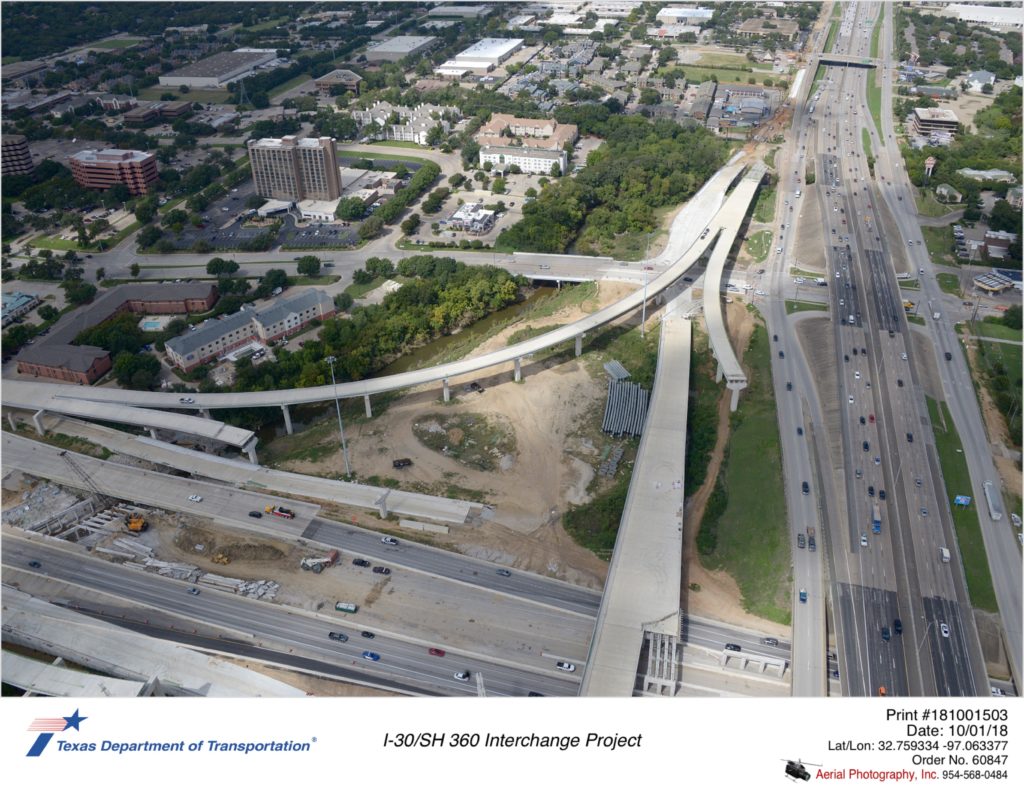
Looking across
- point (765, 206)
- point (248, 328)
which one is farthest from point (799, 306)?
point (248, 328)

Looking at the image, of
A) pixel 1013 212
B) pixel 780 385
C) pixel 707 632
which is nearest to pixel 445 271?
pixel 780 385

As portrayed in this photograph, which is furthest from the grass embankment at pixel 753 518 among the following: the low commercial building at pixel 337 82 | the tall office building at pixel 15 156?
the low commercial building at pixel 337 82

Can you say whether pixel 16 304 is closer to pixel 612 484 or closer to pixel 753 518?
pixel 612 484

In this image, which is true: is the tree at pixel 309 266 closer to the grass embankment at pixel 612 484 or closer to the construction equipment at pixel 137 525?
the grass embankment at pixel 612 484

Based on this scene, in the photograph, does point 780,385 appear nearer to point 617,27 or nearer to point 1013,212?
point 1013,212
